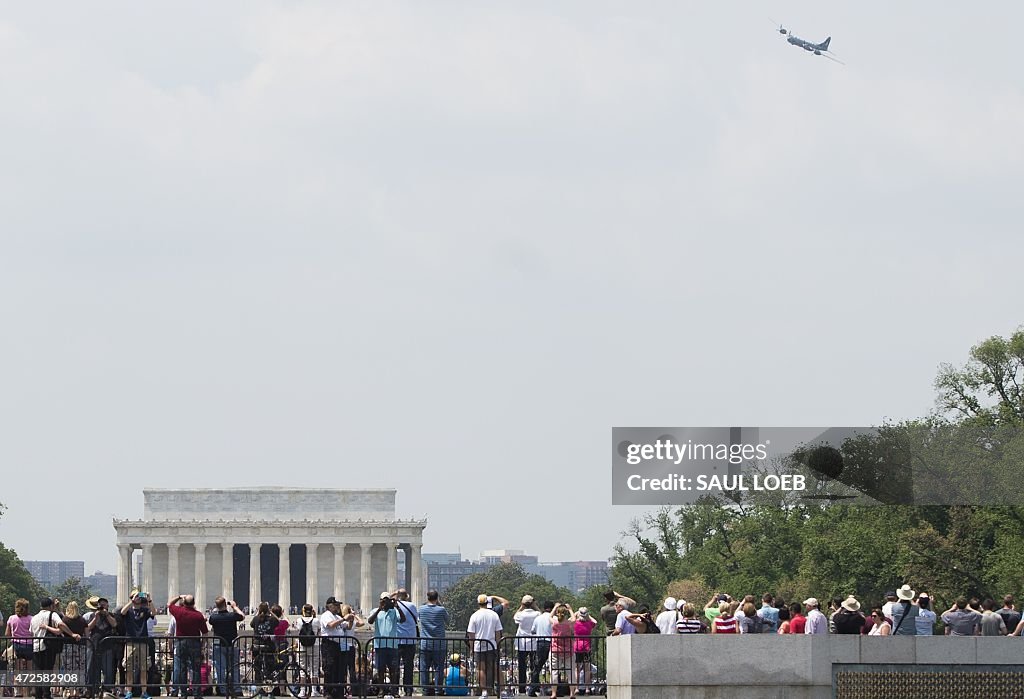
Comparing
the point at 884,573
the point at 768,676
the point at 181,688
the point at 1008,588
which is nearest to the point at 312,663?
the point at 181,688

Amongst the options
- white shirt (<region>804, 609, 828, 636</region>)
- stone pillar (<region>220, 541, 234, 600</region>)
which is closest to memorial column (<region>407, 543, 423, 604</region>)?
stone pillar (<region>220, 541, 234, 600</region>)

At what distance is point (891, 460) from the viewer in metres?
73.4

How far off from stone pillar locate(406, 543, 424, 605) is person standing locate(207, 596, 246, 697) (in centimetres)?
10796

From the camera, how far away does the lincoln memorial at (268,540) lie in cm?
14162

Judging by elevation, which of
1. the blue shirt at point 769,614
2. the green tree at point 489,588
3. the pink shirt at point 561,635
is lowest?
the pink shirt at point 561,635

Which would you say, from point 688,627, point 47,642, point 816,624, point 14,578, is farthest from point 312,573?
point 688,627

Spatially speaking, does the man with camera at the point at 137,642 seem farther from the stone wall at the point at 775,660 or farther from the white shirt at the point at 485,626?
the stone wall at the point at 775,660

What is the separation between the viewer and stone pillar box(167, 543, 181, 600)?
143 metres

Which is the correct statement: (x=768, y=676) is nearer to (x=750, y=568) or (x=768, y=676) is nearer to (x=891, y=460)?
(x=891, y=460)

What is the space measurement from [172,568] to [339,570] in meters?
11.4

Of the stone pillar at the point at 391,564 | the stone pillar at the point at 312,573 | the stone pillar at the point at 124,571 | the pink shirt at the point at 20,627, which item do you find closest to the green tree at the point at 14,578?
the stone pillar at the point at 124,571

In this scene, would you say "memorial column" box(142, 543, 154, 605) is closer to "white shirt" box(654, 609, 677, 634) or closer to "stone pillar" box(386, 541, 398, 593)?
"stone pillar" box(386, 541, 398, 593)

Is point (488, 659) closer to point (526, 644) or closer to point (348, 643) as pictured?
point (526, 644)

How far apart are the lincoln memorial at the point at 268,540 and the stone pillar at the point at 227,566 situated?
68 millimetres
